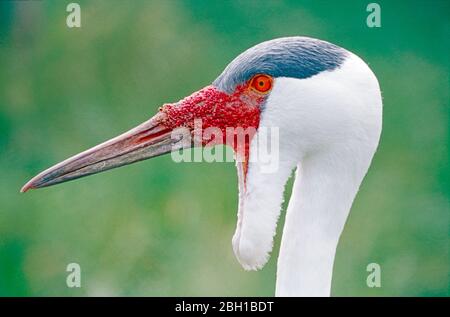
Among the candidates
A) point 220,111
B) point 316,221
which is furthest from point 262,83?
point 316,221

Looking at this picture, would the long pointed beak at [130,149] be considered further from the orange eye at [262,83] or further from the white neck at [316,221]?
the white neck at [316,221]

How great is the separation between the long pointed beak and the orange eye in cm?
28

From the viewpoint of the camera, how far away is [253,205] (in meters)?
2.51

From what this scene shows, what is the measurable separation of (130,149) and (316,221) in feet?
1.94

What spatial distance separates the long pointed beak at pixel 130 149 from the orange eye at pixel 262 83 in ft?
0.92

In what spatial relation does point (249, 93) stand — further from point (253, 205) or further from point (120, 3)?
point (120, 3)

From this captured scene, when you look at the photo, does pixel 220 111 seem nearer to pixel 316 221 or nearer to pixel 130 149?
pixel 130 149

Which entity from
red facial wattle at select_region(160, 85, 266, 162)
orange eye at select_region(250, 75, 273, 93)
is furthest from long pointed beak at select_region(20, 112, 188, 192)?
orange eye at select_region(250, 75, 273, 93)

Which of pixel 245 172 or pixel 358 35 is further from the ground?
pixel 358 35

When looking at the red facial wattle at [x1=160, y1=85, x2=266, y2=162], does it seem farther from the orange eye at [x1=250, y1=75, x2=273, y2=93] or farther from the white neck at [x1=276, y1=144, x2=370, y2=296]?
the white neck at [x1=276, y1=144, x2=370, y2=296]

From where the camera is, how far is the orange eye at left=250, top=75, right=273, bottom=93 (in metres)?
2.54
